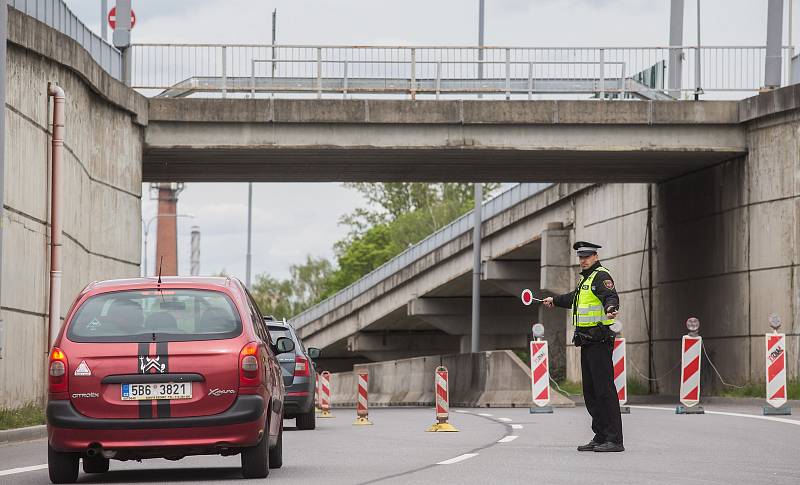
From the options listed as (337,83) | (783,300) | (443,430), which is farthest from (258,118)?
(443,430)

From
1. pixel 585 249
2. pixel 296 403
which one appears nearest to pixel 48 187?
pixel 296 403

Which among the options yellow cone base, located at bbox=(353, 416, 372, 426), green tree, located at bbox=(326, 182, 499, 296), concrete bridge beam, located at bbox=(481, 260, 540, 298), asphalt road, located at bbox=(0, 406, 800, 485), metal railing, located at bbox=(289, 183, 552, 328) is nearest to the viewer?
asphalt road, located at bbox=(0, 406, 800, 485)

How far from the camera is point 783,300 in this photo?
88.5 feet

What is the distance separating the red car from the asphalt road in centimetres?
36

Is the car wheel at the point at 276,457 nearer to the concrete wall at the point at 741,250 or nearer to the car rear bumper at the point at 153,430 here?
the car rear bumper at the point at 153,430

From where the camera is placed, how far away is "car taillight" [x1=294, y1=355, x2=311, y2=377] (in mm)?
19453

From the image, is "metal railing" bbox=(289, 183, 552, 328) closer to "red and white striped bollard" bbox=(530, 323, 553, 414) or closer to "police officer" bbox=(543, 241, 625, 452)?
"red and white striped bollard" bbox=(530, 323, 553, 414)

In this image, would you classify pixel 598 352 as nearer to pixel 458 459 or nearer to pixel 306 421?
pixel 458 459

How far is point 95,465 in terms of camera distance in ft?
37.8

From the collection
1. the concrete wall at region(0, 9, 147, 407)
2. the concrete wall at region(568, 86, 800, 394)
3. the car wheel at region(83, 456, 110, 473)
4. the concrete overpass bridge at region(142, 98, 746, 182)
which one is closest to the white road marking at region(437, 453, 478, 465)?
the car wheel at region(83, 456, 110, 473)

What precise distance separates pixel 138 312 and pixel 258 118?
18.0 meters

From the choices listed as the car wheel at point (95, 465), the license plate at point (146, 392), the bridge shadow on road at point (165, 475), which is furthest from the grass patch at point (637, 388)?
the license plate at point (146, 392)

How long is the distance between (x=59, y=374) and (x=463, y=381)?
25198mm

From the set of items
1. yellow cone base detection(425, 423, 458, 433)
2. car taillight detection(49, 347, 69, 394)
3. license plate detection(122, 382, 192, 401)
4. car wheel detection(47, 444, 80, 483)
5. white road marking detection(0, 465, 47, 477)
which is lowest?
yellow cone base detection(425, 423, 458, 433)
